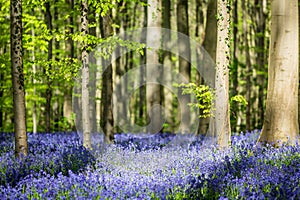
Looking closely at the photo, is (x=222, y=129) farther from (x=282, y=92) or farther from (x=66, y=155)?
(x=66, y=155)

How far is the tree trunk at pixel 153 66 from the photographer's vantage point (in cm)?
1553

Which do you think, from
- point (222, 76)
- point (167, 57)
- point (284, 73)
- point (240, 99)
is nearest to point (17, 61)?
point (222, 76)

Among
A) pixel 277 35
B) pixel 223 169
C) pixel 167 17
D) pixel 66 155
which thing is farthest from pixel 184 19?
pixel 223 169

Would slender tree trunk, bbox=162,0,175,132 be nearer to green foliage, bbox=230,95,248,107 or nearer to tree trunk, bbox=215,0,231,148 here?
green foliage, bbox=230,95,248,107

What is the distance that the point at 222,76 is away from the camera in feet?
31.6

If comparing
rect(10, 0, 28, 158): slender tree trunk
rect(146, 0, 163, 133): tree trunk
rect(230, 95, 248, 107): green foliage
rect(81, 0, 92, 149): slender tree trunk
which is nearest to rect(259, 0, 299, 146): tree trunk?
rect(230, 95, 248, 107): green foliage

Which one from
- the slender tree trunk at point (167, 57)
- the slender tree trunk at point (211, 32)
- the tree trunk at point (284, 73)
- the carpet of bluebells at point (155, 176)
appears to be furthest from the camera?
the slender tree trunk at point (167, 57)

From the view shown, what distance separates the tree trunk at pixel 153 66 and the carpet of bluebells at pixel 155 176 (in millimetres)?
6984

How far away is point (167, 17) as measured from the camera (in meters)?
18.6

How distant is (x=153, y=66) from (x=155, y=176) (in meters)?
10.2

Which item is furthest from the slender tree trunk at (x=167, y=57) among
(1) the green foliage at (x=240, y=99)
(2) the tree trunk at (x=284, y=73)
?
(2) the tree trunk at (x=284, y=73)

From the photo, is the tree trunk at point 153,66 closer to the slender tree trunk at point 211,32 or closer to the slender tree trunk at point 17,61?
the slender tree trunk at point 211,32

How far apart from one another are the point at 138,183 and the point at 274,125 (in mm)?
5117

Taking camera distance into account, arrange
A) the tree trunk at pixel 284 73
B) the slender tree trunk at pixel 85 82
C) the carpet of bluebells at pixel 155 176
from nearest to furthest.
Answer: the carpet of bluebells at pixel 155 176
the slender tree trunk at pixel 85 82
the tree trunk at pixel 284 73
